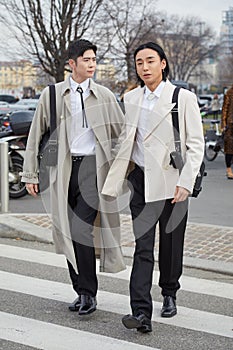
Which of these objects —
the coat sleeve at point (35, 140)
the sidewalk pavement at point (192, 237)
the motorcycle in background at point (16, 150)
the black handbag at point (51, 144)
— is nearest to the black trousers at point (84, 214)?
the black handbag at point (51, 144)

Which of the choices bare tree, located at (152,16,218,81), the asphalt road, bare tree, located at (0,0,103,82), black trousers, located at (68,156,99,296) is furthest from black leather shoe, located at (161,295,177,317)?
bare tree, located at (152,16,218,81)

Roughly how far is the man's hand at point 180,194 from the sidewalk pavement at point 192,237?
2066mm

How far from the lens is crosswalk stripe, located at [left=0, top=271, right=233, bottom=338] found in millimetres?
5523

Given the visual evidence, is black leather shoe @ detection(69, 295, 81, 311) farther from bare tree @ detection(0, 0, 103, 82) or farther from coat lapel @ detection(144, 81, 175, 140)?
bare tree @ detection(0, 0, 103, 82)

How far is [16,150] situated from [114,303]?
6.14m

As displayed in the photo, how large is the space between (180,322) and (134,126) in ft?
4.87

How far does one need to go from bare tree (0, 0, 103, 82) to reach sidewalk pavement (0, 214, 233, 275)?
532 inches

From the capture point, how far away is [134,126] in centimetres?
530

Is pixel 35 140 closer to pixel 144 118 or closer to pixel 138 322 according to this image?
pixel 144 118

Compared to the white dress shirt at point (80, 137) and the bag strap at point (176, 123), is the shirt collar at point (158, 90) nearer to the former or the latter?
the bag strap at point (176, 123)

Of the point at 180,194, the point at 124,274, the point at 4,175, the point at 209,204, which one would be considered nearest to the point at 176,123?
the point at 180,194

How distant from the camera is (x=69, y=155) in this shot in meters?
5.59

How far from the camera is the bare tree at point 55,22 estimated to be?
22.7 meters

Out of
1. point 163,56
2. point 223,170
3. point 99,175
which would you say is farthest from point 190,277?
point 223,170
